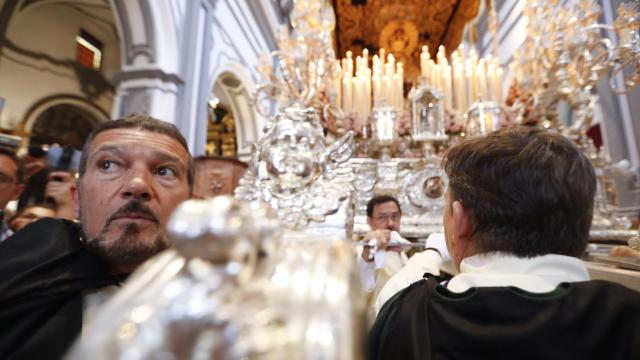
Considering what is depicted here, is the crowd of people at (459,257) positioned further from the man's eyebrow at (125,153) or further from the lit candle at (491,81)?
the lit candle at (491,81)

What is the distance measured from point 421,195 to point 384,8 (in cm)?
501

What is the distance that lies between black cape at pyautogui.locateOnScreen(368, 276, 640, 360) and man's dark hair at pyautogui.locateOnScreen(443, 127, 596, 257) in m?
0.10

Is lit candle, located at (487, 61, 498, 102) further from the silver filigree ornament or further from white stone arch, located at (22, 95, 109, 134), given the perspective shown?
white stone arch, located at (22, 95, 109, 134)

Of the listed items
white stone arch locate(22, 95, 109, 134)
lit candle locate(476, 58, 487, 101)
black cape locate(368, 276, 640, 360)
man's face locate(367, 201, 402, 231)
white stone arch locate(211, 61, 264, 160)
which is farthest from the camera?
white stone arch locate(211, 61, 264, 160)

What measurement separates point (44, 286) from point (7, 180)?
1064 millimetres

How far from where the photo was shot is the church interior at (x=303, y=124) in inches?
9.2

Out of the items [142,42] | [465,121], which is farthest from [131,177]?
[142,42]

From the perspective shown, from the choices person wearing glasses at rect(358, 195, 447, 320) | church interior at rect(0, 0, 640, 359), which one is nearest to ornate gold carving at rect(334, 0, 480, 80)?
church interior at rect(0, 0, 640, 359)

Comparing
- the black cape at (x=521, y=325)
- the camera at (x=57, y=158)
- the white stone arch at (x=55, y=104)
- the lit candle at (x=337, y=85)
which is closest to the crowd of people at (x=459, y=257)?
the black cape at (x=521, y=325)

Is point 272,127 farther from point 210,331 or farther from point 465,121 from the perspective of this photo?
point 465,121

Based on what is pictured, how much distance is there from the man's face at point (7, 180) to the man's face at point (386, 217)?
1.54 m

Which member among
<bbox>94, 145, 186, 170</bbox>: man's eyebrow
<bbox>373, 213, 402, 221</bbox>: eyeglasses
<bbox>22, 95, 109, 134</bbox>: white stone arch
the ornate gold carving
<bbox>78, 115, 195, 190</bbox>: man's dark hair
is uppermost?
the ornate gold carving

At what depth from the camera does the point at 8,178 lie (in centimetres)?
131

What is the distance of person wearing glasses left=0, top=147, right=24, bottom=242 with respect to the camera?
129 centimetres
